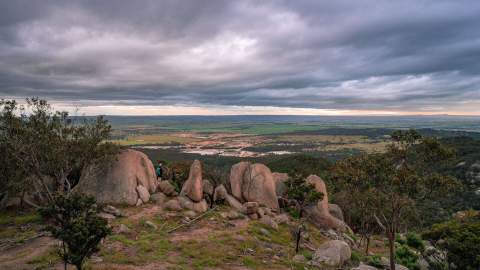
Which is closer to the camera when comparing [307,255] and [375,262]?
[307,255]

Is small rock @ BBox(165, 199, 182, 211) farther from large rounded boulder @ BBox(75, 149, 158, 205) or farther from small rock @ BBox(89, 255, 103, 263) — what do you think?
small rock @ BBox(89, 255, 103, 263)

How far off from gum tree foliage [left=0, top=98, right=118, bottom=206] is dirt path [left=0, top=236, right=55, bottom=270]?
135 inches

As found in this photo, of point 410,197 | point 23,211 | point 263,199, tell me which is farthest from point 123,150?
point 410,197

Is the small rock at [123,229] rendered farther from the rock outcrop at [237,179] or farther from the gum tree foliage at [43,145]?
the rock outcrop at [237,179]

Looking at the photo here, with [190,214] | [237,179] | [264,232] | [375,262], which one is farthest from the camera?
[237,179]

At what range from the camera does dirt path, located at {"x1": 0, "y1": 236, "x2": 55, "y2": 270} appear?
64.8 ft

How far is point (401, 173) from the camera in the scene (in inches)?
876

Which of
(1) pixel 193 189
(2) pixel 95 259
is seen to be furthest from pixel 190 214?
(2) pixel 95 259

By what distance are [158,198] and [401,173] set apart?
27.0 metres

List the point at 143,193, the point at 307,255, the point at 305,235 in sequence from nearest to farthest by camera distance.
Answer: the point at 307,255 < the point at 305,235 < the point at 143,193

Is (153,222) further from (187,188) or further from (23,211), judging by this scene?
(23,211)

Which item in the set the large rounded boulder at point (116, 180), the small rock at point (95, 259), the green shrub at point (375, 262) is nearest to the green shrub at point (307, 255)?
the green shrub at point (375, 262)

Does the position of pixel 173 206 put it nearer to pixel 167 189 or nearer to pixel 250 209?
pixel 167 189

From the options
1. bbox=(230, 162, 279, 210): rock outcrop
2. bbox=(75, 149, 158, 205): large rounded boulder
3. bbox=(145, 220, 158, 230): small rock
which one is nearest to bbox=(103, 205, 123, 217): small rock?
bbox=(75, 149, 158, 205): large rounded boulder
